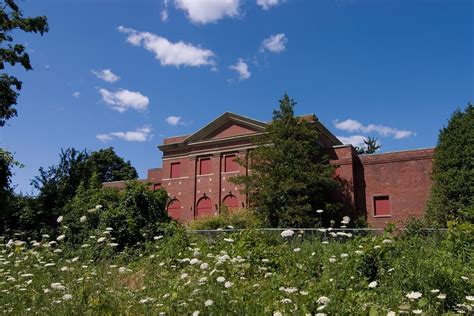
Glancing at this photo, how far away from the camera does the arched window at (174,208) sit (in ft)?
123

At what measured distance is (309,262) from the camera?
7.53 metres

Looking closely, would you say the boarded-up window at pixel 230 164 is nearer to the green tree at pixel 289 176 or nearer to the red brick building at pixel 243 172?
the red brick building at pixel 243 172

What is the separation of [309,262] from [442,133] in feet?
70.0

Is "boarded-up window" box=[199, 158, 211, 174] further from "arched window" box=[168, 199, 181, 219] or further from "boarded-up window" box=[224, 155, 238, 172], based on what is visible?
"arched window" box=[168, 199, 181, 219]

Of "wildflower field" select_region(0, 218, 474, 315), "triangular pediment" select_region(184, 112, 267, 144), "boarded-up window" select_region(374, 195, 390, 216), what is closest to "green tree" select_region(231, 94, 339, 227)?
"boarded-up window" select_region(374, 195, 390, 216)

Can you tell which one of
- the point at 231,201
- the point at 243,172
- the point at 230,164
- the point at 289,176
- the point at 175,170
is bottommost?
the point at 231,201

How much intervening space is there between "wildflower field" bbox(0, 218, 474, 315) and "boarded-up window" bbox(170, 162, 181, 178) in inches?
1151

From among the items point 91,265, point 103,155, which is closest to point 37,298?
point 91,265

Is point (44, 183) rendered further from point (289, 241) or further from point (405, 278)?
point (405, 278)

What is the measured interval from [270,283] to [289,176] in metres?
21.8

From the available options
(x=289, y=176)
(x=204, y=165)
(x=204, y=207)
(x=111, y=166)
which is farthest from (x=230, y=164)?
(x=111, y=166)

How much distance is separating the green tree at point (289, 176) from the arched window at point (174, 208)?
9338mm

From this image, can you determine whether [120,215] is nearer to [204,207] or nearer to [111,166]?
[204,207]

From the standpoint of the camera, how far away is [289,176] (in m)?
27.7
